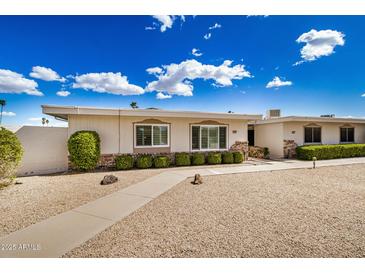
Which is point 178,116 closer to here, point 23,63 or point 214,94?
point 214,94

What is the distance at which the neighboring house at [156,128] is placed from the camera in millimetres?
8804

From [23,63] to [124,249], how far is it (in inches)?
408

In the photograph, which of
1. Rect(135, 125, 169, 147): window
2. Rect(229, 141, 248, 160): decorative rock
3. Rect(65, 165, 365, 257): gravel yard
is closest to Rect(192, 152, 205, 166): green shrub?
Rect(135, 125, 169, 147): window

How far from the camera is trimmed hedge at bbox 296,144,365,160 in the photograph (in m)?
11.9

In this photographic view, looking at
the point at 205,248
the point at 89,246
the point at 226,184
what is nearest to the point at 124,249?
the point at 89,246

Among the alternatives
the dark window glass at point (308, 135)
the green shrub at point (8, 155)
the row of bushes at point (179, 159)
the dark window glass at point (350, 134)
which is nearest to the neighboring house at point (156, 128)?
the row of bushes at point (179, 159)

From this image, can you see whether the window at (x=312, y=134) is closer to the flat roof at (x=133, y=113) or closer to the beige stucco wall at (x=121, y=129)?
the flat roof at (x=133, y=113)

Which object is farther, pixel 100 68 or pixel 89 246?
pixel 100 68

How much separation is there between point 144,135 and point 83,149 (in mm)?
3020

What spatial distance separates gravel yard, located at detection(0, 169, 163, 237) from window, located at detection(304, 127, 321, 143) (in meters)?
12.3

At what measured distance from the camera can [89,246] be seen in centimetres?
267

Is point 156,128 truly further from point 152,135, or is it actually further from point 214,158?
point 214,158

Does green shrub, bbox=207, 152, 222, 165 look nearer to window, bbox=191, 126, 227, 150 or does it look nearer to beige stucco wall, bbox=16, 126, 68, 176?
window, bbox=191, 126, 227, 150

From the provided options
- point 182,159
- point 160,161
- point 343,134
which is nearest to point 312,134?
Result: point 343,134
